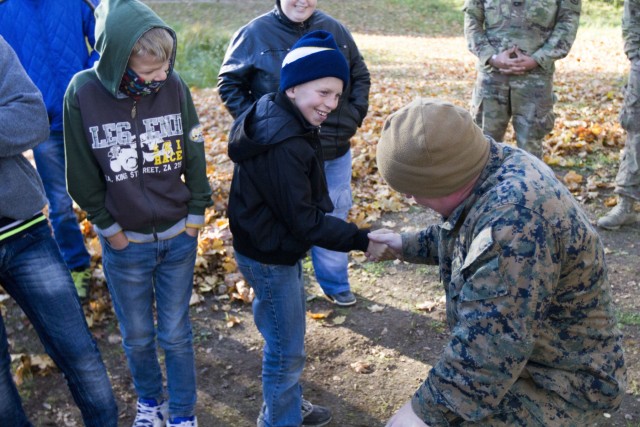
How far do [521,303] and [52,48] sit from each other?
3680 mm

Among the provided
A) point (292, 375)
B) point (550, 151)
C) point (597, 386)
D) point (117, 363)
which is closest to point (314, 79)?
point (292, 375)

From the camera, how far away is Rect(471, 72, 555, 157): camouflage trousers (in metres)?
5.46

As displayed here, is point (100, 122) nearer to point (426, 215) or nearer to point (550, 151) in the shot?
point (426, 215)

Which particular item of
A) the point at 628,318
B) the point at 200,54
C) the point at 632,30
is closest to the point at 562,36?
the point at 632,30

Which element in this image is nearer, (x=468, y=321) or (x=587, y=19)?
(x=468, y=321)

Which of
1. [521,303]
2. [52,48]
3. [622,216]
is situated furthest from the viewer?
[622,216]

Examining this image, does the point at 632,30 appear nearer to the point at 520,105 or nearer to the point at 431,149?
the point at 520,105

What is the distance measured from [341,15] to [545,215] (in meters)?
24.3

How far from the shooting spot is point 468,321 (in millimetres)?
1992

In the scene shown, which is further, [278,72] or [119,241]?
[278,72]

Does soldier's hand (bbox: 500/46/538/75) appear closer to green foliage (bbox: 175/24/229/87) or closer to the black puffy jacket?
the black puffy jacket

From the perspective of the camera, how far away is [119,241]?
3131mm

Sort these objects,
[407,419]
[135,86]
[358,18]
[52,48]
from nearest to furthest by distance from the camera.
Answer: [407,419], [135,86], [52,48], [358,18]

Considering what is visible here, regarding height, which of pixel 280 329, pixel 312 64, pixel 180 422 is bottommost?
pixel 180 422
